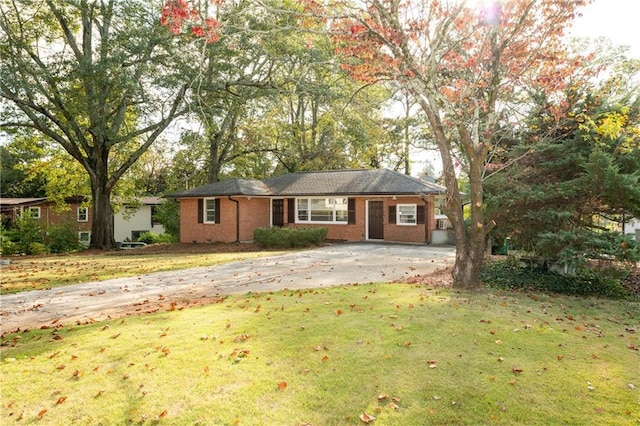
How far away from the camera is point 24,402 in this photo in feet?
12.0

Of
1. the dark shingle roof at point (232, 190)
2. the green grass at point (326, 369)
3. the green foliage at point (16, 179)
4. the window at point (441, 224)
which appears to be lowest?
the green grass at point (326, 369)

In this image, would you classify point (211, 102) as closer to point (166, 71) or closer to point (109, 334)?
point (166, 71)

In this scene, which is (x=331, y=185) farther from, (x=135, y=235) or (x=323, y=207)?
(x=135, y=235)

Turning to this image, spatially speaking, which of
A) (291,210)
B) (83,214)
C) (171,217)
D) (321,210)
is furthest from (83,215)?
(321,210)

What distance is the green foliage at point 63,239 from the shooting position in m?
20.7

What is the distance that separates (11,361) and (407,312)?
5171 mm

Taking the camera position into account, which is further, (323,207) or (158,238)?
(158,238)

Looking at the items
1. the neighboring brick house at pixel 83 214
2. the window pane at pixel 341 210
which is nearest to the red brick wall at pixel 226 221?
the window pane at pixel 341 210

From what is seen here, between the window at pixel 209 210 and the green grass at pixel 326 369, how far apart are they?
17119 mm

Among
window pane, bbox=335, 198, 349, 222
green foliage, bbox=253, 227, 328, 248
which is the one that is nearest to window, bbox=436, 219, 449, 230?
window pane, bbox=335, 198, 349, 222

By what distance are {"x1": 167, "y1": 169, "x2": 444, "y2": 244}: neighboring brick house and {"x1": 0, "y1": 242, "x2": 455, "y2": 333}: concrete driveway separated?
16.5 feet

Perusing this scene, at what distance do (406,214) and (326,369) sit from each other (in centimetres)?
1714

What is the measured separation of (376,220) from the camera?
21625 millimetres

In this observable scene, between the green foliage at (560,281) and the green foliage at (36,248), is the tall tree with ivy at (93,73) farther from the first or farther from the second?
the green foliage at (560,281)
